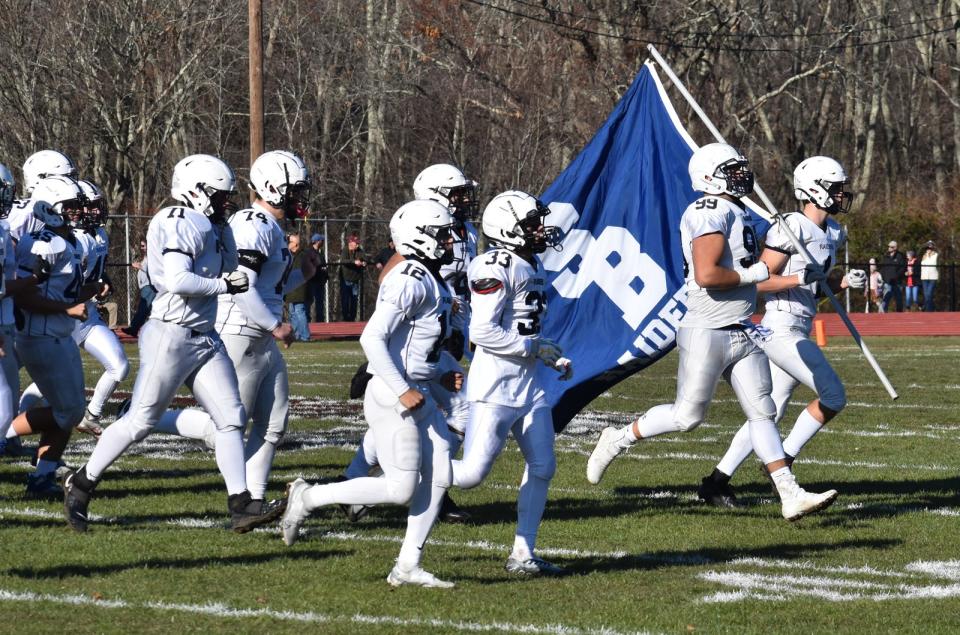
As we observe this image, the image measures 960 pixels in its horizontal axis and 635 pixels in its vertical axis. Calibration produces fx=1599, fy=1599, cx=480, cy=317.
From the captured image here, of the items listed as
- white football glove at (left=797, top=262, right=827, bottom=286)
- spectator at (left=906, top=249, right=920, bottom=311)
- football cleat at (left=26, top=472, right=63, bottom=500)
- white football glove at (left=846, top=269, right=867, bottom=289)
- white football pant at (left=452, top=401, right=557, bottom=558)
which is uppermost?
white football glove at (left=797, top=262, right=827, bottom=286)

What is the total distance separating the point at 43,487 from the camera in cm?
912

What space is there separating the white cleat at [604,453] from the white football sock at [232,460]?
233 cm

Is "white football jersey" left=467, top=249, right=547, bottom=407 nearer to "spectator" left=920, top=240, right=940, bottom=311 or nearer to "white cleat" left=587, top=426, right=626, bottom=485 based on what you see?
"white cleat" left=587, top=426, right=626, bottom=485

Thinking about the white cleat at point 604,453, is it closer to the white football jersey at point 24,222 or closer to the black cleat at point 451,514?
the black cleat at point 451,514

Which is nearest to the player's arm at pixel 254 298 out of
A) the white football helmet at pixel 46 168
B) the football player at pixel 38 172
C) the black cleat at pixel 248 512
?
the black cleat at pixel 248 512

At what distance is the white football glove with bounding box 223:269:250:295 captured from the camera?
292 inches

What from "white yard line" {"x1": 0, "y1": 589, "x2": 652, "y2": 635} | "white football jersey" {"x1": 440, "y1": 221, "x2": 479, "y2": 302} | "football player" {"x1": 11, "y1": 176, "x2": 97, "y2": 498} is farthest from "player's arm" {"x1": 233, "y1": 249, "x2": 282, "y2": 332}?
"white yard line" {"x1": 0, "y1": 589, "x2": 652, "y2": 635}

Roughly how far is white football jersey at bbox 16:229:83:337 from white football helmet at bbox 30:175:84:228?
8cm

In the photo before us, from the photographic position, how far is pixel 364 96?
3853 centimetres

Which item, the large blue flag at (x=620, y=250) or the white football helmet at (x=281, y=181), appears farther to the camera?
the large blue flag at (x=620, y=250)

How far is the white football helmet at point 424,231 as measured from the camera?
6.66 meters

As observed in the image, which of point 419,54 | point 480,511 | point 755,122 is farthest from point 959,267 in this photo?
point 480,511

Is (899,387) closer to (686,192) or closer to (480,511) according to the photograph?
(686,192)

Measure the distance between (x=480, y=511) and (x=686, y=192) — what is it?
345 cm
